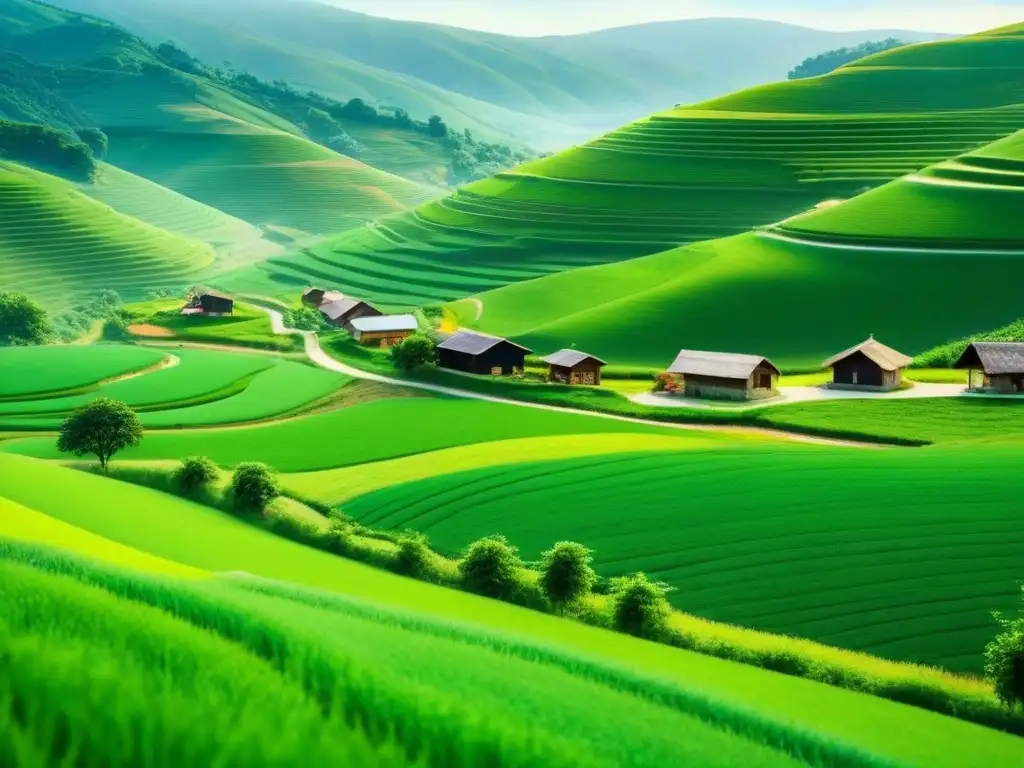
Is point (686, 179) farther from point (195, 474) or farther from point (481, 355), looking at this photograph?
point (195, 474)

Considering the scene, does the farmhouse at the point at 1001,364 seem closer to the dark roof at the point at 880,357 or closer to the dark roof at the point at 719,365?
the dark roof at the point at 880,357

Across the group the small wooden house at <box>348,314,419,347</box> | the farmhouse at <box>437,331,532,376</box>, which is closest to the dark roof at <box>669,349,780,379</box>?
the farmhouse at <box>437,331,532,376</box>

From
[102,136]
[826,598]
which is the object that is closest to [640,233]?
[826,598]

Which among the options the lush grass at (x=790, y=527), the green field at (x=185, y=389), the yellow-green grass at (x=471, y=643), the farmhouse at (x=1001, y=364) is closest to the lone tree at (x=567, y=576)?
the yellow-green grass at (x=471, y=643)

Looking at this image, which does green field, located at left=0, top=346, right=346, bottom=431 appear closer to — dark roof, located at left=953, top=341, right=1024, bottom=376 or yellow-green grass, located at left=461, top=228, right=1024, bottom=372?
yellow-green grass, located at left=461, top=228, right=1024, bottom=372

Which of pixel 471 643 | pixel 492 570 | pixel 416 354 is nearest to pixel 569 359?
pixel 416 354

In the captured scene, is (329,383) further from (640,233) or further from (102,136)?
(102,136)
